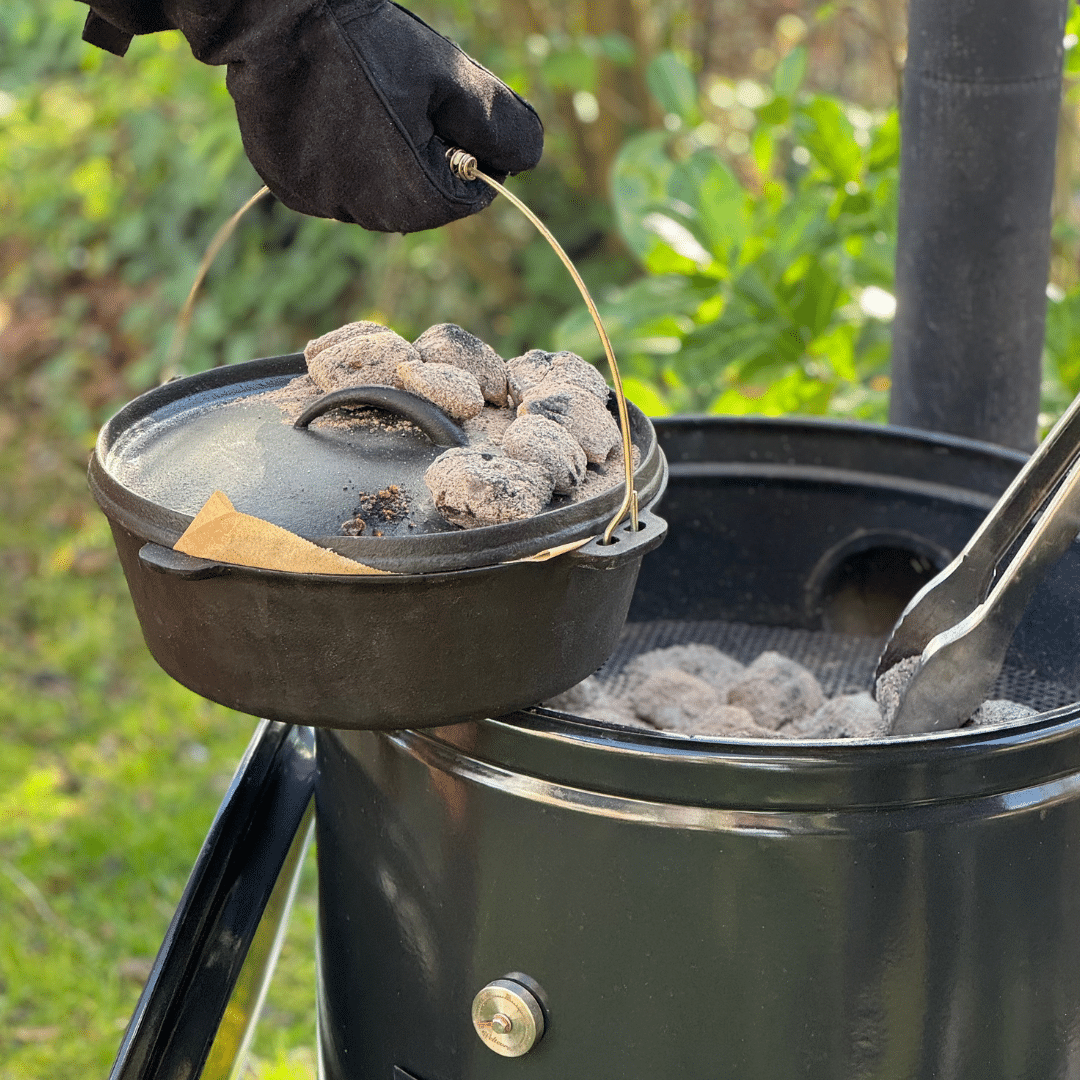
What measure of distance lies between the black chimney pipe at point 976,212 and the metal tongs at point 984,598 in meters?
0.49

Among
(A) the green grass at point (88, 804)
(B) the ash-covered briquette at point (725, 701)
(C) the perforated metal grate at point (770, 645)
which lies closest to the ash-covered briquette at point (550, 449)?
(B) the ash-covered briquette at point (725, 701)

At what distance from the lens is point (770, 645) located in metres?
1.89

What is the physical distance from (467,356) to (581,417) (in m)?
0.14

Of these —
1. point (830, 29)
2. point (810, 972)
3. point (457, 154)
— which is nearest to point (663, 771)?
point (810, 972)

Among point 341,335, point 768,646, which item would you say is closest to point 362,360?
point 341,335

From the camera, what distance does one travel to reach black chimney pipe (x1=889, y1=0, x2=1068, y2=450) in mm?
1778

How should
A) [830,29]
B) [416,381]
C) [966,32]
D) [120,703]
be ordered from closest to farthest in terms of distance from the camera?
[416,381] < [966,32] < [120,703] < [830,29]

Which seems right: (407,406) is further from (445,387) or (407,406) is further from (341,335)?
(341,335)

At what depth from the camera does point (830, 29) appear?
436cm

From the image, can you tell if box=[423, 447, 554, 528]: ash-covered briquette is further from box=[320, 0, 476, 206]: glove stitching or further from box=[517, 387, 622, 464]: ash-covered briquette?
box=[320, 0, 476, 206]: glove stitching

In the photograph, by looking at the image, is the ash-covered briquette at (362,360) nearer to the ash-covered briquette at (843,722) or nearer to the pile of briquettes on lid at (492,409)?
the pile of briquettes on lid at (492,409)

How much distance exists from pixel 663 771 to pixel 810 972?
213mm

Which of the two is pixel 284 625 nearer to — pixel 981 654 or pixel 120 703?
pixel 981 654

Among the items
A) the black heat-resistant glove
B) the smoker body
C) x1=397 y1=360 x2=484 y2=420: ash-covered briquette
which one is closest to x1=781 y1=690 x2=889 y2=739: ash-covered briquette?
the smoker body
